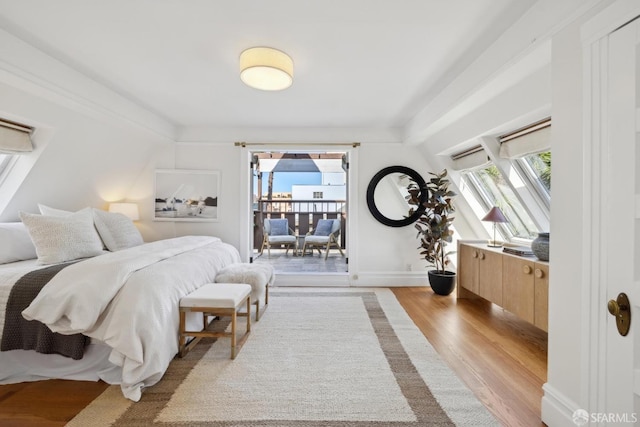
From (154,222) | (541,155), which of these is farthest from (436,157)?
(154,222)

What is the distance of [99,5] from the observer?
1.73m

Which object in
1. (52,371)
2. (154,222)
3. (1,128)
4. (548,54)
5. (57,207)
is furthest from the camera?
(154,222)

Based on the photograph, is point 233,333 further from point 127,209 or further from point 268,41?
point 127,209

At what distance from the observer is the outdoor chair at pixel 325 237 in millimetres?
6637

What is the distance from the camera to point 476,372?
2037mm

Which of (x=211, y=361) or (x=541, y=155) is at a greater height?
(x=541, y=155)

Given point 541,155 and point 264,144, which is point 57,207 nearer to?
point 264,144

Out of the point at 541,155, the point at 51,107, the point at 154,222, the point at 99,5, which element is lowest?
the point at 154,222

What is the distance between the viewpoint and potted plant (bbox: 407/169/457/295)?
3.79m

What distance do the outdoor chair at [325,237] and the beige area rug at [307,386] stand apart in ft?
12.7

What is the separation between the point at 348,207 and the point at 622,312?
3340 millimetres

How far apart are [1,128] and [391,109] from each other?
3709 millimetres

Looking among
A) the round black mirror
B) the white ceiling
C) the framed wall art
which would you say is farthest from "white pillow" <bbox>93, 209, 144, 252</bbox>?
the round black mirror

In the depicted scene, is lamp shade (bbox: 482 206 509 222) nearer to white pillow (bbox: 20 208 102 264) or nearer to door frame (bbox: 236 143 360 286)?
door frame (bbox: 236 143 360 286)
